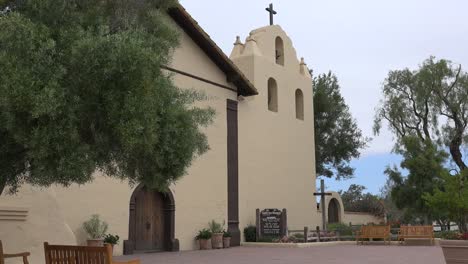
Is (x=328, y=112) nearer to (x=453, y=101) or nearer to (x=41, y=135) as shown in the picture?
(x=453, y=101)

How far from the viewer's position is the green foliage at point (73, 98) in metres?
5.14

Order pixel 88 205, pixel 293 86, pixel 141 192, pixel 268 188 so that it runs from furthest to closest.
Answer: pixel 293 86 → pixel 268 188 → pixel 141 192 → pixel 88 205

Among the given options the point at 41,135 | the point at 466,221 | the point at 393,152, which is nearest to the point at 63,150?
the point at 41,135

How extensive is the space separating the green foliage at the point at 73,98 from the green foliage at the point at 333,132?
27.2 m

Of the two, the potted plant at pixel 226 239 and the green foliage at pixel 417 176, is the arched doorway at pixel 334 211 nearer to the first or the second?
the green foliage at pixel 417 176

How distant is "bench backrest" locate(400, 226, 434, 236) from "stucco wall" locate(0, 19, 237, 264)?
7.08 metres

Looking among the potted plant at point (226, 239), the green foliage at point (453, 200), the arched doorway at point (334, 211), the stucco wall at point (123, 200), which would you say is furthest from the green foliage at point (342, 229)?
the stucco wall at point (123, 200)

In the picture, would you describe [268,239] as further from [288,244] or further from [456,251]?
[456,251]

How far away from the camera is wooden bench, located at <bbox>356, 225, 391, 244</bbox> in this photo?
21250mm

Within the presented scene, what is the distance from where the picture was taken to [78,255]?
6.71 m

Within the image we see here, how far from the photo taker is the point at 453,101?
30359 millimetres

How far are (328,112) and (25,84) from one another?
28773 millimetres

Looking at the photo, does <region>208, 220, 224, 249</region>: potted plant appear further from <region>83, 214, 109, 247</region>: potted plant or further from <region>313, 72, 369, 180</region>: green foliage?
<region>313, 72, 369, 180</region>: green foliage

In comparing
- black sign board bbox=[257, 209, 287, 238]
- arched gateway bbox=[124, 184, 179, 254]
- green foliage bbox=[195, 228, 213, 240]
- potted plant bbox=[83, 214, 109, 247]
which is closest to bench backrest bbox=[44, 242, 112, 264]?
potted plant bbox=[83, 214, 109, 247]
